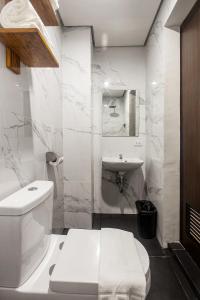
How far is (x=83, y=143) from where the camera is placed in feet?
7.64

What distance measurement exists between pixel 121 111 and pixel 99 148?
0.59 meters

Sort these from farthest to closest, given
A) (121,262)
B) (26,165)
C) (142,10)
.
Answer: (142,10) < (26,165) < (121,262)

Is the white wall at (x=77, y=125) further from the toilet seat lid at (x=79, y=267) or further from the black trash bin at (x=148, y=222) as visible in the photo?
the toilet seat lid at (x=79, y=267)

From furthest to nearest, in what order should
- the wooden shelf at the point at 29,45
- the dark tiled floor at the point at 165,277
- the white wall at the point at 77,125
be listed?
the white wall at the point at 77,125 < the dark tiled floor at the point at 165,277 < the wooden shelf at the point at 29,45

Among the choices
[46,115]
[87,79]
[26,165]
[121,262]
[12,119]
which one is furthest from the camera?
[87,79]

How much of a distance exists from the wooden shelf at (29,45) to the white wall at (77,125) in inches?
37.3

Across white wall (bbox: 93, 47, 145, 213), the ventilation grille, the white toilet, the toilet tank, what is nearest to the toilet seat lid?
the white toilet

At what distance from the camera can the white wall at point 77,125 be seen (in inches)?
90.0

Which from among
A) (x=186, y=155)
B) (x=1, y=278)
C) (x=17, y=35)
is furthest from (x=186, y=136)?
(x=1, y=278)

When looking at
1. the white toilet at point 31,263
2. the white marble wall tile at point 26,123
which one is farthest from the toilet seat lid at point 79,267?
the white marble wall tile at point 26,123

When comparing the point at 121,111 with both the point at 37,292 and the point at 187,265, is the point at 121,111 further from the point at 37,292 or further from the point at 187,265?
the point at 37,292

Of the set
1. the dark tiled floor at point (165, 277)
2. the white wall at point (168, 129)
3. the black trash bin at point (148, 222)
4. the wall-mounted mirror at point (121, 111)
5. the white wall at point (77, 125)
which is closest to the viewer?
the dark tiled floor at point (165, 277)

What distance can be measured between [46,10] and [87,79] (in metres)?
1.08

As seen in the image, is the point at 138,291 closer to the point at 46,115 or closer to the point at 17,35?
the point at 17,35
